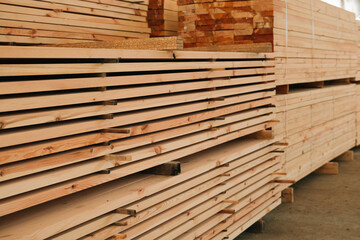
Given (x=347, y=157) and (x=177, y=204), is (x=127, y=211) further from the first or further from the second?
(x=347, y=157)

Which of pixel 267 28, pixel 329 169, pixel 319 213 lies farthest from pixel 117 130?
pixel 329 169

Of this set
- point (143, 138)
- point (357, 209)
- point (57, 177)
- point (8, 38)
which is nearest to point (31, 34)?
point (8, 38)

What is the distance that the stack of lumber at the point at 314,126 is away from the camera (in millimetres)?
6273

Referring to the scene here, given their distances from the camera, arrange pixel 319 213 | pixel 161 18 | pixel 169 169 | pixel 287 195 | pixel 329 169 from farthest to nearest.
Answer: pixel 329 169 → pixel 161 18 → pixel 287 195 → pixel 319 213 → pixel 169 169

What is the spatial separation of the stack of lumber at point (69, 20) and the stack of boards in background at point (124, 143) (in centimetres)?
127

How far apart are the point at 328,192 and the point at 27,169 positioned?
5646mm

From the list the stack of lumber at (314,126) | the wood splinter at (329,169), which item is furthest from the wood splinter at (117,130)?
the wood splinter at (329,169)

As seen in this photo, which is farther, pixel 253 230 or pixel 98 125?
pixel 253 230

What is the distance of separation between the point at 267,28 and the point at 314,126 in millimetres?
2250

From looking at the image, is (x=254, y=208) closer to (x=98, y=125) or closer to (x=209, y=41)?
(x=209, y=41)

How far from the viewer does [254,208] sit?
5113mm

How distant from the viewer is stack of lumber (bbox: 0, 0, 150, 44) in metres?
4.39

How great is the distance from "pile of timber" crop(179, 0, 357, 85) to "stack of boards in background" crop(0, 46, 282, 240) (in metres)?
0.84

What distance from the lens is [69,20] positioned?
4.96m
